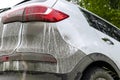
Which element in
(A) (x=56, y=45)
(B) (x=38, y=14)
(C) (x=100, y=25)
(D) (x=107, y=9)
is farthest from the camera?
(D) (x=107, y=9)

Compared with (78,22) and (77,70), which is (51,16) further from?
(77,70)

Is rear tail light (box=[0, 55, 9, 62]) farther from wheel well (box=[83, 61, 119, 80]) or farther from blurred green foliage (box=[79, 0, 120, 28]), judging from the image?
blurred green foliage (box=[79, 0, 120, 28])

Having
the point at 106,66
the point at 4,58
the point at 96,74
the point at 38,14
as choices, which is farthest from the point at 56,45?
the point at 106,66

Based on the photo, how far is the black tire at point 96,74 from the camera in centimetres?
546

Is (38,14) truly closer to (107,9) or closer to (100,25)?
(100,25)

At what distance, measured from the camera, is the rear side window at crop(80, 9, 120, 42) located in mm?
5809

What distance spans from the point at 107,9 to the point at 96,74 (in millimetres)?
13622

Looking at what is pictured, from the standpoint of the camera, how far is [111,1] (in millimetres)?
19203

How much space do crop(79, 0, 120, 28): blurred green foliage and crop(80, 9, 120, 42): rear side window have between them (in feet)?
39.8

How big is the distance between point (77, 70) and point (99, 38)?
24.5 inches

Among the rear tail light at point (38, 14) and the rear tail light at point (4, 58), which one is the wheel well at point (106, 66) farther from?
the rear tail light at point (4, 58)

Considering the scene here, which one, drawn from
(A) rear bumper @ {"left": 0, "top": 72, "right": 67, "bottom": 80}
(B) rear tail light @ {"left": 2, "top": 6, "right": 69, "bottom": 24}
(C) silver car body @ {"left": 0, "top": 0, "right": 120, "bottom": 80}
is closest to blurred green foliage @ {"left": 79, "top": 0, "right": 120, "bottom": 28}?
(C) silver car body @ {"left": 0, "top": 0, "right": 120, "bottom": 80}

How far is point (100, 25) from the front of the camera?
5945mm

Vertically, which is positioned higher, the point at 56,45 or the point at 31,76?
the point at 56,45
